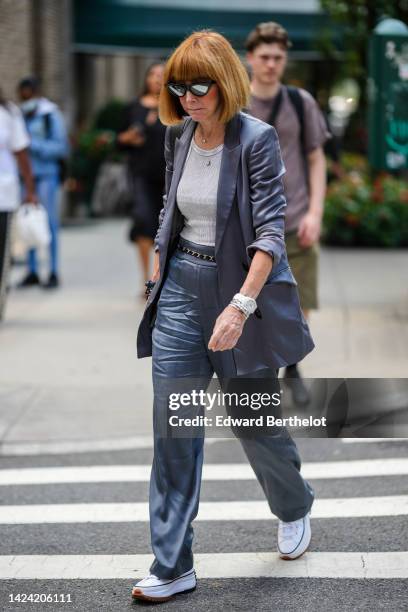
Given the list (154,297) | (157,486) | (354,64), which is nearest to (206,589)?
(157,486)

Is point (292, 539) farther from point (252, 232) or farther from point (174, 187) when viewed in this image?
point (174, 187)

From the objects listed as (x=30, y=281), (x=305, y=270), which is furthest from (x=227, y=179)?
(x=30, y=281)

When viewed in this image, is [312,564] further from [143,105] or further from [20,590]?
[143,105]

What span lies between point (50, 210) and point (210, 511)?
266 inches

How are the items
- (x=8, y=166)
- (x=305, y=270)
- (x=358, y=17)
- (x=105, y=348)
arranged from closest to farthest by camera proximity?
1. (x=305, y=270)
2. (x=105, y=348)
3. (x=8, y=166)
4. (x=358, y=17)

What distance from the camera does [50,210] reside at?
11.6 meters

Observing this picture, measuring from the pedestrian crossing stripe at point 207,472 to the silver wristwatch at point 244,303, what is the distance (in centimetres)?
204

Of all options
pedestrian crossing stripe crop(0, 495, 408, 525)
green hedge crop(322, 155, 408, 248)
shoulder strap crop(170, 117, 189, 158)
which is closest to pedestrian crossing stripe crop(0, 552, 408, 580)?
pedestrian crossing stripe crop(0, 495, 408, 525)

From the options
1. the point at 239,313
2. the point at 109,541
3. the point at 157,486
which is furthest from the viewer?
the point at 109,541

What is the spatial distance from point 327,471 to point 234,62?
2525mm

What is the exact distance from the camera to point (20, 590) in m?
4.27

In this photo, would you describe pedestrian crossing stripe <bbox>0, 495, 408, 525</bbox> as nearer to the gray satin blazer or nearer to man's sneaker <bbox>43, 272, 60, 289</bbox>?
the gray satin blazer

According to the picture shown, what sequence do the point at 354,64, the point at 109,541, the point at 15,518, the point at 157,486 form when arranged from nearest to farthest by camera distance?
the point at 157,486 → the point at 109,541 → the point at 15,518 → the point at 354,64

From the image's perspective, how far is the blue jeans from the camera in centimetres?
1151
